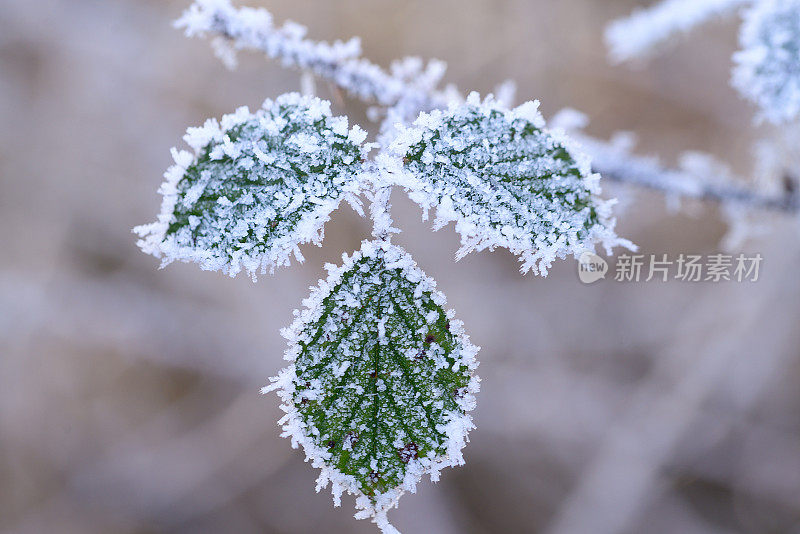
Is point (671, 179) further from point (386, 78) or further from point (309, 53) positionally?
point (309, 53)

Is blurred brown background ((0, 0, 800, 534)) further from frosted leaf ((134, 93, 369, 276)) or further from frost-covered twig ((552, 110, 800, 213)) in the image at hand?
frosted leaf ((134, 93, 369, 276))

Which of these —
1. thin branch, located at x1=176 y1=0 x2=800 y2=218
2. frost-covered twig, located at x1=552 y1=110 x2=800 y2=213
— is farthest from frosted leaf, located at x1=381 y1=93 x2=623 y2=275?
frost-covered twig, located at x1=552 y1=110 x2=800 y2=213

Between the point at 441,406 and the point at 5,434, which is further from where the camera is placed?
the point at 5,434

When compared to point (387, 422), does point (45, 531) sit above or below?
above

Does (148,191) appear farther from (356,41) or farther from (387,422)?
(387,422)

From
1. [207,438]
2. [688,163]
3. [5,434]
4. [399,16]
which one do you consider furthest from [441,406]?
[5,434]

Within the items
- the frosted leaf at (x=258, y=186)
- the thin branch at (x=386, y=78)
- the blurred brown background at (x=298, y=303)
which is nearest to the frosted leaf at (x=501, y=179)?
the frosted leaf at (x=258, y=186)
